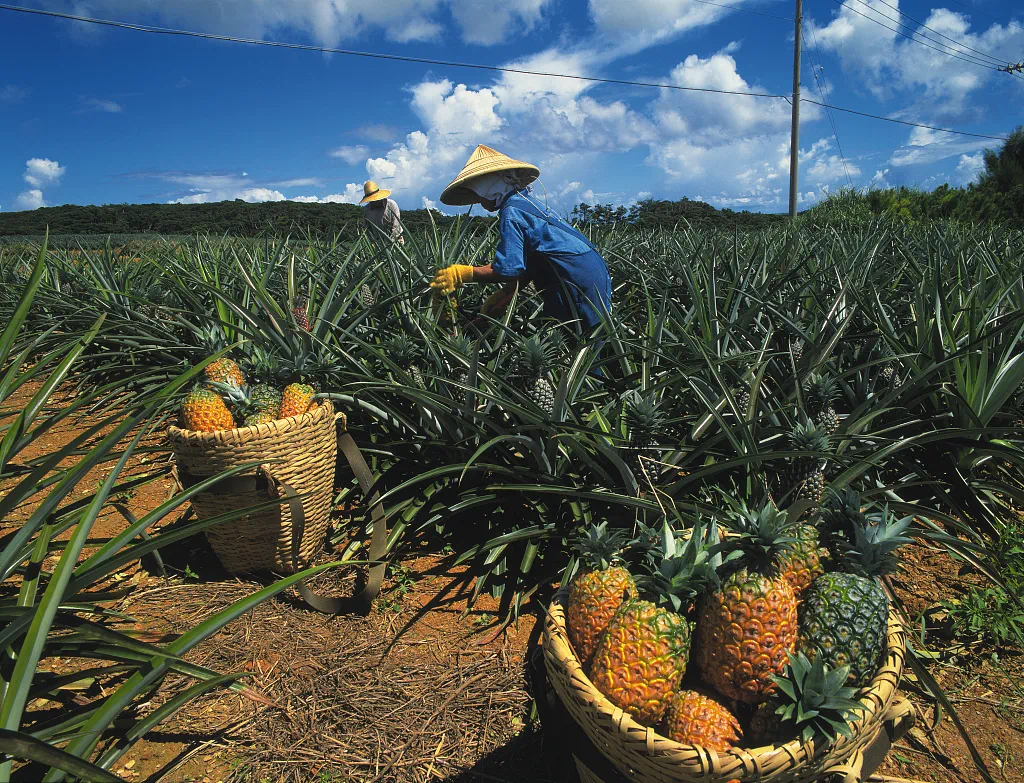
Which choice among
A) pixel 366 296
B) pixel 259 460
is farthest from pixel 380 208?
pixel 259 460

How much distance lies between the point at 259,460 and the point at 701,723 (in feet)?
4.65

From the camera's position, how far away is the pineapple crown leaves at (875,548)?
1.09 metres

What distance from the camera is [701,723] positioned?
1030mm

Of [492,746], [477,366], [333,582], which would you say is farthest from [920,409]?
[333,582]

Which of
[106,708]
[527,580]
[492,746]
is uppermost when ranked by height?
[106,708]

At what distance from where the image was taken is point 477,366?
6.71 ft

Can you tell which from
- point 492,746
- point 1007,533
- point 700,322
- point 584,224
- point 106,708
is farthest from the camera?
point 584,224

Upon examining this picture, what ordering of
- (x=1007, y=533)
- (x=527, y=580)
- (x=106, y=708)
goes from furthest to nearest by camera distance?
(x=527, y=580) < (x=1007, y=533) < (x=106, y=708)

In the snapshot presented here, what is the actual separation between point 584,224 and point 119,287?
12.7ft

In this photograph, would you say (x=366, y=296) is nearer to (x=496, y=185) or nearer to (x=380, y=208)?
(x=496, y=185)

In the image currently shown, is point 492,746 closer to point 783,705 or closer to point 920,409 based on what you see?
point 783,705

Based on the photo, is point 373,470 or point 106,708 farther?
point 373,470

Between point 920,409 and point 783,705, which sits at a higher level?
point 920,409

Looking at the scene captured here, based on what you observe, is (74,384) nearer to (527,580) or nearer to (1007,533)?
(527,580)
